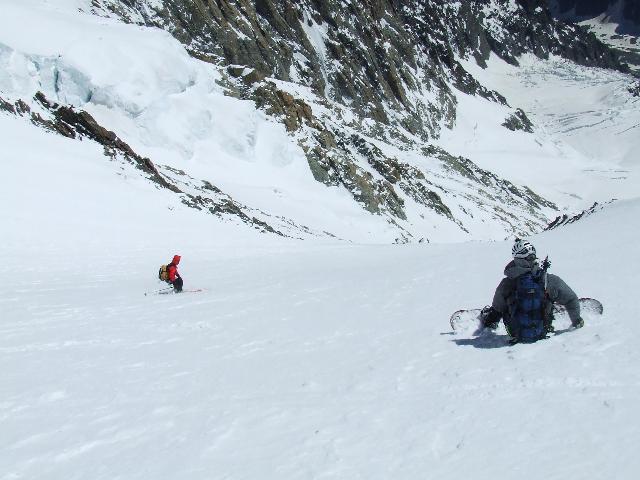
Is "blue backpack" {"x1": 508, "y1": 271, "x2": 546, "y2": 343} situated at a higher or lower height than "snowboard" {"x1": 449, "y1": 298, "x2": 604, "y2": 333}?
higher

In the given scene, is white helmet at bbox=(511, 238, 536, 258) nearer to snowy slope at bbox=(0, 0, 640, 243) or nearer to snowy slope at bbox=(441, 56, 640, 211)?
snowy slope at bbox=(0, 0, 640, 243)

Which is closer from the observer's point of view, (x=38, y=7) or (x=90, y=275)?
(x=90, y=275)

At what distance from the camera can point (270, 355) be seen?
6.94m

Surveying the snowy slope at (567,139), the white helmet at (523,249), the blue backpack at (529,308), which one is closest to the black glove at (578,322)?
the blue backpack at (529,308)

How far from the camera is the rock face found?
161ft

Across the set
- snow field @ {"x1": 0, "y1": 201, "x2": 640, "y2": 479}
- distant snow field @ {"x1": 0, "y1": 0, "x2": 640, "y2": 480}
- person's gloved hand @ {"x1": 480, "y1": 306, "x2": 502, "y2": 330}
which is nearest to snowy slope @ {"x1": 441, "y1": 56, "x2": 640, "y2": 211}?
distant snow field @ {"x1": 0, "y1": 0, "x2": 640, "y2": 480}

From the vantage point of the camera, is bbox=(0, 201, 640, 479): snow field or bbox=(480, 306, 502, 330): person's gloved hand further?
bbox=(480, 306, 502, 330): person's gloved hand

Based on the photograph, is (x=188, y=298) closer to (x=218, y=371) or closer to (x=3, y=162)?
(x=218, y=371)

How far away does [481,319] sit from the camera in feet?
23.2

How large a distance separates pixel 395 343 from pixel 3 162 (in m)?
19.8

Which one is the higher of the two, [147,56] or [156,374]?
[147,56]

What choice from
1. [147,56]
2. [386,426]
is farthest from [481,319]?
[147,56]

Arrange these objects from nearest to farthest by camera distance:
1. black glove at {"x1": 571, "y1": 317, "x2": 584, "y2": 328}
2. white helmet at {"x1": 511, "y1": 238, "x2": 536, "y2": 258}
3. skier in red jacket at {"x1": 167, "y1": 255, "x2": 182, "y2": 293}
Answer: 1. white helmet at {"x1": 511, "y1": 238, "x2": 536, "y2": 258}
2. black glove at {"x1": 571, "y1": 317, "x2": 584, "y2": 328}
3. skier in red jacket at {"x1": 167, "y1": 255, "x2": 182, "y2": 293}

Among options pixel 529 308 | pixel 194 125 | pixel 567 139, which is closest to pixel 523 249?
pixel 529 308
